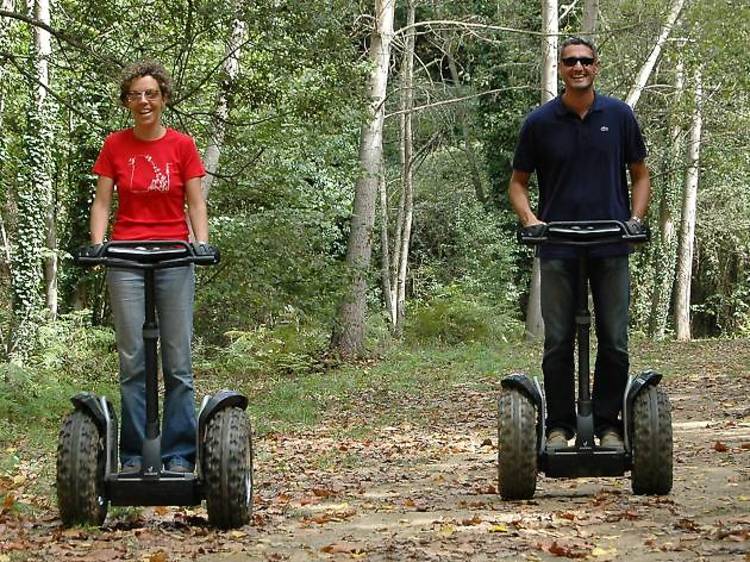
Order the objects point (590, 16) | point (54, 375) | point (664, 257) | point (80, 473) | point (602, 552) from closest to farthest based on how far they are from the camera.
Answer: point (602, 552) → point (80, 473) → point (54, 375) → point (590, 16) → point (664, 257)

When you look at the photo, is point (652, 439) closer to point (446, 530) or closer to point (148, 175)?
point (446, 530)

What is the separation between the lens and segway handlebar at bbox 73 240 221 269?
219 inches

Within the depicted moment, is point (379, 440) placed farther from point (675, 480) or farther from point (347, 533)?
point (347, 533)

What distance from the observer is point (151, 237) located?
5676mm

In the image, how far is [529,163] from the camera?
6336 millimetres

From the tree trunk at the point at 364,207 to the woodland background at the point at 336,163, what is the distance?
5 cm

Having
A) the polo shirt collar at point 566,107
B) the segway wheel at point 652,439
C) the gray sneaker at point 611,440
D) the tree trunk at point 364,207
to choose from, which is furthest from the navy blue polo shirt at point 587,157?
the tree trunk at point 364,207

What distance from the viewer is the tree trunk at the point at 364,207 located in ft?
72.0

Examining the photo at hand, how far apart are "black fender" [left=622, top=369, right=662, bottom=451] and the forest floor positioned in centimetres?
37

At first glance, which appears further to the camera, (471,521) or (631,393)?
(631,393)

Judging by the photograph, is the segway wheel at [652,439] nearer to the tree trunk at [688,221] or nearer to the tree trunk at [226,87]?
the tree trunk at [226,87]

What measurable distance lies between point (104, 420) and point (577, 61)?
2.91 m

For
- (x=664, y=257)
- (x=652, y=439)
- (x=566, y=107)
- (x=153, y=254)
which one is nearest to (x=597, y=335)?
(x=652, y=439)

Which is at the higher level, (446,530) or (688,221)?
(688,221)
